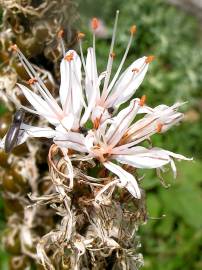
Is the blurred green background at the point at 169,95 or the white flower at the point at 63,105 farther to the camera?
the blurred green background at the point at 169,95

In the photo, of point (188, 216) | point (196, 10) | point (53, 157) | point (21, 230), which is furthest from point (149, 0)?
point (53, 157)

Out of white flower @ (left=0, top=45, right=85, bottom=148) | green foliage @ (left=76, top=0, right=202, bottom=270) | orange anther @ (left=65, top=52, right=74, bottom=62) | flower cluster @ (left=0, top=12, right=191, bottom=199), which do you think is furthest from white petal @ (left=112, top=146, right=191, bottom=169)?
green foliage @ (left=76, top=0, right=202, bottom=270)

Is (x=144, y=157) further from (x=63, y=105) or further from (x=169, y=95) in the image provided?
(x=169, y=95)

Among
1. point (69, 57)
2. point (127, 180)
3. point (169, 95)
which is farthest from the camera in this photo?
point (169, 95)

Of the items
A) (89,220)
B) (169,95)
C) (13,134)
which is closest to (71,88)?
(13,134)

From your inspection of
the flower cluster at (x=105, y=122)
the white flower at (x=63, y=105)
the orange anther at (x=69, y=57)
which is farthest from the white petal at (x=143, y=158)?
the orange anther at (x=69, y=57)

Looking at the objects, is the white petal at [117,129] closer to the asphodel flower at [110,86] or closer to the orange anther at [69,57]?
the asphodel flower at [110,86]

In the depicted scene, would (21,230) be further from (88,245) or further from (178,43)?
(178,43)
